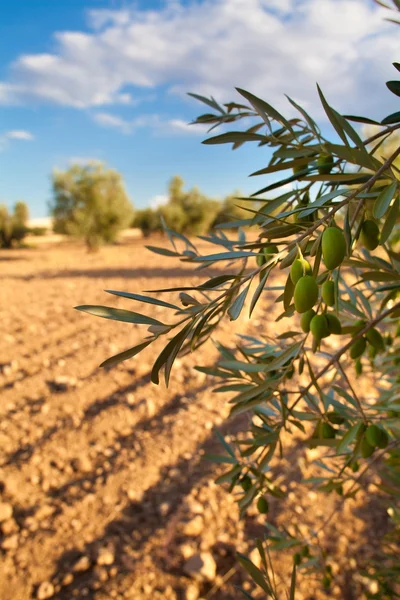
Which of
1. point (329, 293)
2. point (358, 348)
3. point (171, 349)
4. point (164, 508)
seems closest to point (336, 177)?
point (329, 293)

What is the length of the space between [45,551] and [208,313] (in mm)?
1928

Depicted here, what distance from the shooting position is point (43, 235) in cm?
3691

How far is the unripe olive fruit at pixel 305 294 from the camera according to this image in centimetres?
55

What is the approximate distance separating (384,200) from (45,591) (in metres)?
2.00

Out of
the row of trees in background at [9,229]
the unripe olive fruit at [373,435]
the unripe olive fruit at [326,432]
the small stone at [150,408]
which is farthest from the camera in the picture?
the row of trees in background at [9,229]

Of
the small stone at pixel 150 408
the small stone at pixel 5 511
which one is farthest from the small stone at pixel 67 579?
the small stone at pixel 150 408

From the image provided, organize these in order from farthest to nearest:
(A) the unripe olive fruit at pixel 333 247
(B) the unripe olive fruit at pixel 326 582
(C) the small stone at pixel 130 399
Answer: (C) the small stone at pixel 130 399
(B) the unripe olive fruit at pixel 326 582
(A) the unripe olive fruit at pixel 333 247

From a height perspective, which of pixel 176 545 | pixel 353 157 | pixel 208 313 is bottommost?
pixel 176 545

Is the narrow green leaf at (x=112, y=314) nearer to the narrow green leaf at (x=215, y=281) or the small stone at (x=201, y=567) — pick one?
the narrow green leaf at (x=215, y=281)

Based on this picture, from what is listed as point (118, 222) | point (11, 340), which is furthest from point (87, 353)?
point (118, 222)

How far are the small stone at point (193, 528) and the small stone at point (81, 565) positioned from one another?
0.47 meters

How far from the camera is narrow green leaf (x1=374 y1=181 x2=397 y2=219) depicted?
1.96 ft

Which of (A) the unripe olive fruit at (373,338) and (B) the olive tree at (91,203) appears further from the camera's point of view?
(B) the olive tree at (91,203)

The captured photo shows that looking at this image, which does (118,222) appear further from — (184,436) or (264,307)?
(184,436)
